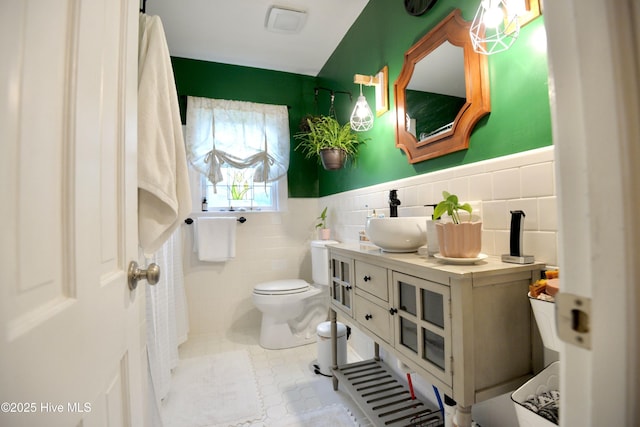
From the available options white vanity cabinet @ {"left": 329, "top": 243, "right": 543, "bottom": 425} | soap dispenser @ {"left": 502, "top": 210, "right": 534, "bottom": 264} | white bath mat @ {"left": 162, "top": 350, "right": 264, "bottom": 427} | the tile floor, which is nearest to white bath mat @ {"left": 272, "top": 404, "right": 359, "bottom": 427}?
the tile floor

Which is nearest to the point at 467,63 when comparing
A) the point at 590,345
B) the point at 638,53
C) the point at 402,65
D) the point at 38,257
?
the point at 402,65

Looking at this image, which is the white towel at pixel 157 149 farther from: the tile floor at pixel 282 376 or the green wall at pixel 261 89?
the green wall at pixel 261 89

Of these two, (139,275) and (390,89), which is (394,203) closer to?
(390,89)

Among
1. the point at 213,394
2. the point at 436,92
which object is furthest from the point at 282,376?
the point at 436,92

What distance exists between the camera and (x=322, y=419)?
4.73 ft

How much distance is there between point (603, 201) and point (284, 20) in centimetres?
233

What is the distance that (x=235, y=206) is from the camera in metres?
2.71

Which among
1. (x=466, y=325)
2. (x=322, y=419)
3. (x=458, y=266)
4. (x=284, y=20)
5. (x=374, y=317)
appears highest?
(x=284, y=20)

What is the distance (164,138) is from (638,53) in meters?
1.09

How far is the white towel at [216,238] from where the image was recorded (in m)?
2.45

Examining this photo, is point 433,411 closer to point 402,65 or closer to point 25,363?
point 25,363

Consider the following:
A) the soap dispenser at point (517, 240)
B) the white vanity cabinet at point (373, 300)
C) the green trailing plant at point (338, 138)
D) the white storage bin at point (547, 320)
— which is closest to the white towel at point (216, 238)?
the green trailing plant at point (338, 138)

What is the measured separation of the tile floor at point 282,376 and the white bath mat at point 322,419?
1.2 inches

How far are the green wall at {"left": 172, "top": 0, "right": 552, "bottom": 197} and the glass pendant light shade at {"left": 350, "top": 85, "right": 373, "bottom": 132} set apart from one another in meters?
0.06
